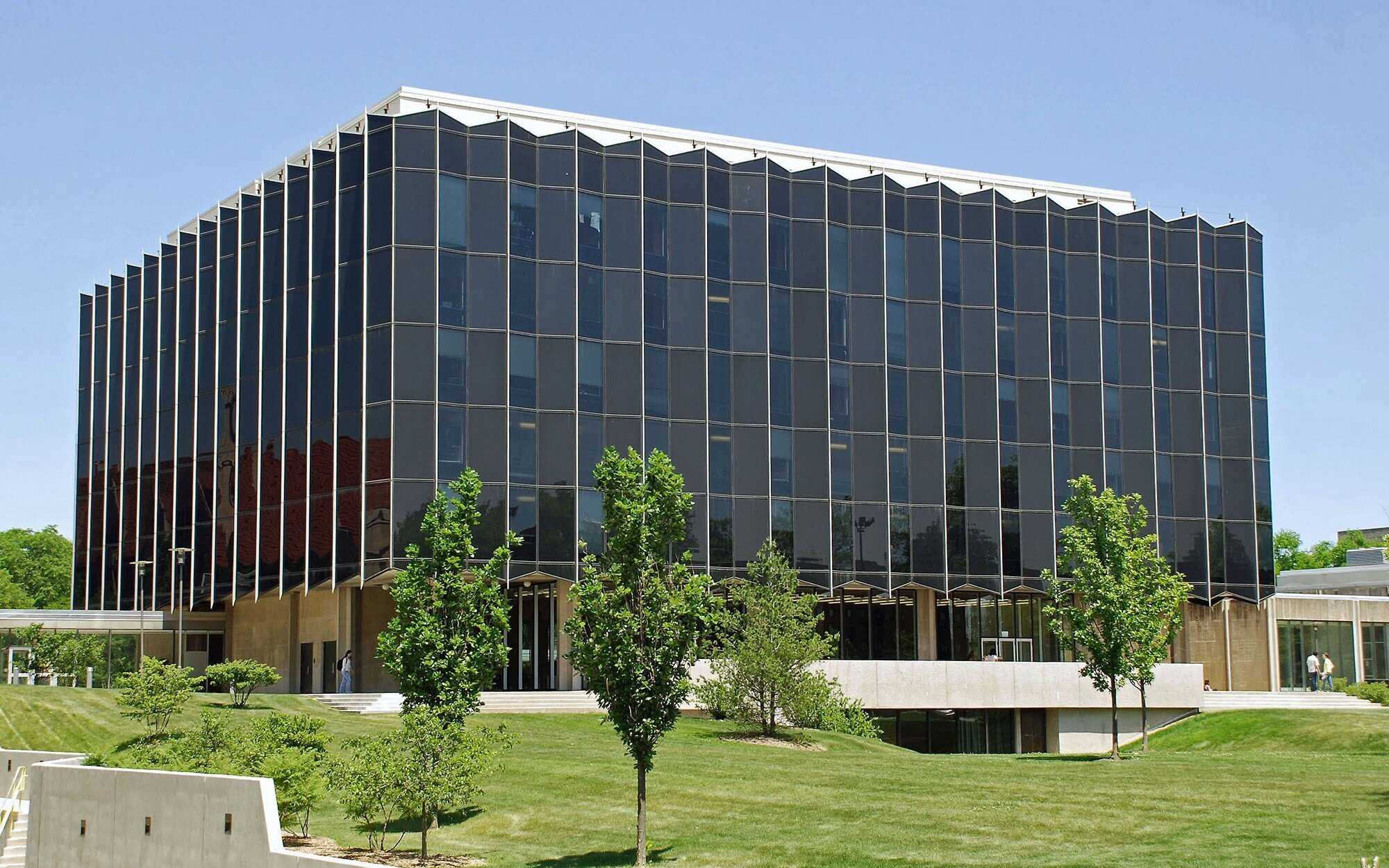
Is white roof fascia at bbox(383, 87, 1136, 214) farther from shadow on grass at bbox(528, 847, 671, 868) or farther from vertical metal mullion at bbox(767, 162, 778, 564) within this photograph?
shadow on grass at bbox(528, 847, 671, 868)

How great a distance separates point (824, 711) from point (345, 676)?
60.4 ft

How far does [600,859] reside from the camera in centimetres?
2483

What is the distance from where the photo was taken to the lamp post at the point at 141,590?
65125 millimetres

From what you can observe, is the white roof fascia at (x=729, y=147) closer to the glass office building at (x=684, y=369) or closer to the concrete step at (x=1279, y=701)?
the glass office building at (x=684, y=369)

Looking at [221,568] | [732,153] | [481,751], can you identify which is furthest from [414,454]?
[481,751]

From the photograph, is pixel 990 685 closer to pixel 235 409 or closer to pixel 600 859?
pixel 235 409

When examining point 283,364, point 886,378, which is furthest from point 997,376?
point 283,364

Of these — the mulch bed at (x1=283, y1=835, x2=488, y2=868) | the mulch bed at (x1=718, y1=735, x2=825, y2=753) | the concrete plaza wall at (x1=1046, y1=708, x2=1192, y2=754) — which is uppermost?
the mulch bed at (x1=718, y1=735, x2=825, y2=753)

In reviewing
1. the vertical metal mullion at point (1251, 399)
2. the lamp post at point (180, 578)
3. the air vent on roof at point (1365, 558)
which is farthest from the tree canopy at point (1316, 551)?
the lamp post at point (180, 578)

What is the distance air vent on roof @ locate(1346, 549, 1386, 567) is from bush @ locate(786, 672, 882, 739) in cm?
5914

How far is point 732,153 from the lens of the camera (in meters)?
63.2

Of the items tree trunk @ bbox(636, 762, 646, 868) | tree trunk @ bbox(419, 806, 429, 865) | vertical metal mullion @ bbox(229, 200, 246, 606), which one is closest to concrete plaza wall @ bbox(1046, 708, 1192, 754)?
vertical metal mullion @ bbox(229, 200, 246, 606)

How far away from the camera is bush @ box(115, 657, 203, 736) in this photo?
122 ft

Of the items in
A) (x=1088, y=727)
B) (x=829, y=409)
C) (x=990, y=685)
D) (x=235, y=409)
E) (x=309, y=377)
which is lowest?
(x=1088, y=727)
